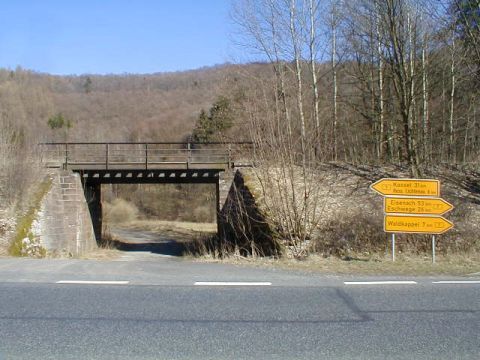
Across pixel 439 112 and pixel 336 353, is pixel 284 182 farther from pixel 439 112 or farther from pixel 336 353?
pixel 439 112

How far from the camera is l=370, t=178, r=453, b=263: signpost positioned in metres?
12.8

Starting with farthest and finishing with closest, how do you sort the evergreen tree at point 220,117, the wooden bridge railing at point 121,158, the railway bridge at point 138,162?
the wooden bridge railing at point 121,158 → the railway bridge at point 138,162 → the evergreen tree at point 220,117

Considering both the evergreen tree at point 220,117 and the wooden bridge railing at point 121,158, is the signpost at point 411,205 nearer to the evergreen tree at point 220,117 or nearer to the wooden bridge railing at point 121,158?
the evergreen tree at point 220,117

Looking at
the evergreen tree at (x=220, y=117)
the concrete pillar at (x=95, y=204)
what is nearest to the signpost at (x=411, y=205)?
the evergreen tree at (x=220, y=117)

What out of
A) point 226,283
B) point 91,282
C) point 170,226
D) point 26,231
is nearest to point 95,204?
point 26,231

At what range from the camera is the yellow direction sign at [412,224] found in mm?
12812

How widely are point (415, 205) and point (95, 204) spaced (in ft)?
76.2

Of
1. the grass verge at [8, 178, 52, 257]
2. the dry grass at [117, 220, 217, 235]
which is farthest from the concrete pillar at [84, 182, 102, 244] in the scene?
the dry grass at [117, 220, 217, 235]

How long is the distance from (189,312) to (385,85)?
24.9 meters

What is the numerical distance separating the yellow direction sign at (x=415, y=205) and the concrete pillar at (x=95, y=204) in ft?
68.0

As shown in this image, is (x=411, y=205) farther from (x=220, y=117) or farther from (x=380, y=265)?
(x=220, y=117)

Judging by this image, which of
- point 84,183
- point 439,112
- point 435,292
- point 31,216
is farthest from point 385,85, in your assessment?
point 435,292

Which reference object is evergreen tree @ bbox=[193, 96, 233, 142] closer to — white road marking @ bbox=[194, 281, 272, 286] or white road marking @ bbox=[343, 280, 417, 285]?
white road marking @ bbox=[194, 281, 272, 286]

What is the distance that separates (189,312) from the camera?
265 inches
